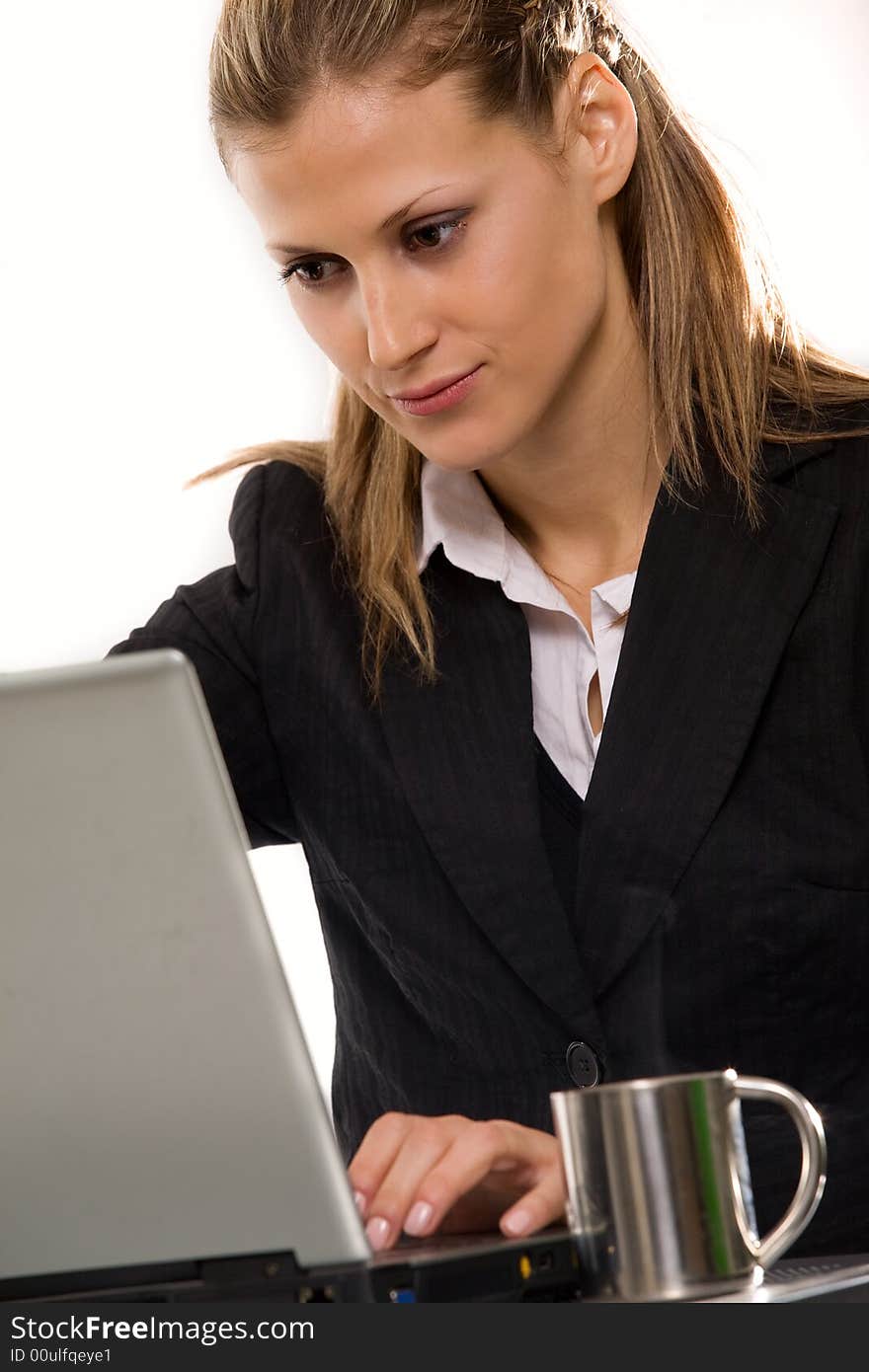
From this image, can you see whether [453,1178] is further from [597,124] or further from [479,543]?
[597,124]

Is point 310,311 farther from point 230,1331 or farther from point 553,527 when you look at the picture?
point 230,1331

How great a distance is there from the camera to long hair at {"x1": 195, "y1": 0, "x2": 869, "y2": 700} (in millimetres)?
1378

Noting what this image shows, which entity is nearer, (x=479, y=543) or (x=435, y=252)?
(x=435, y=252)

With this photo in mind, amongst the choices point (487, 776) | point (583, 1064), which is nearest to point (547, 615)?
point (487, 776)

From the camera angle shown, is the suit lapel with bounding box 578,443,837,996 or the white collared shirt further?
the white collared shirt

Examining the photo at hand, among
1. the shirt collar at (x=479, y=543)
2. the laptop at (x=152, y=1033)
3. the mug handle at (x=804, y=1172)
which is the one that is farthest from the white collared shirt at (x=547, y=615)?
the laptop at (x=152, y=1033)

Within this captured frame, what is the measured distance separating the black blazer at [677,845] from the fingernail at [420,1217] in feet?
1.68

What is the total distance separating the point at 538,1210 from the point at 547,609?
2.66 ft

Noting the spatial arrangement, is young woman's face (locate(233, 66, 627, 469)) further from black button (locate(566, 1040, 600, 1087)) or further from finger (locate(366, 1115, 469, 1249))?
finger (locate(366, 1115, 469, 1249))

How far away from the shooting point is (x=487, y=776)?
60.9 inches

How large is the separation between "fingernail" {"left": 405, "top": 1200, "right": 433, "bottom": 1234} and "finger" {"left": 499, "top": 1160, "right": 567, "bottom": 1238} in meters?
0.04

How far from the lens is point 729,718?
1.46 metres

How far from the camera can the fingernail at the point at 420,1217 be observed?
916mm

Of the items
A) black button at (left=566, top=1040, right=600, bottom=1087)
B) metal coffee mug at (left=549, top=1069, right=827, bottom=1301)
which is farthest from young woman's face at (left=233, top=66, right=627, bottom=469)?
metal coffee mug at (left=549, top=1069, right=827, bottom=1301)
